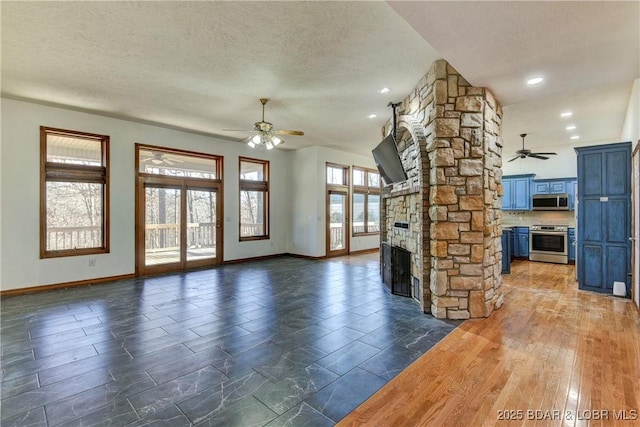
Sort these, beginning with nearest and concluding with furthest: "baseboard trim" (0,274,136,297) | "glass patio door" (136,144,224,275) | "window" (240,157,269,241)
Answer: "baseboard trim" (0,274,136,297) → "glass patio door" (136,144,224,275) → "window" (240,157,269,241)

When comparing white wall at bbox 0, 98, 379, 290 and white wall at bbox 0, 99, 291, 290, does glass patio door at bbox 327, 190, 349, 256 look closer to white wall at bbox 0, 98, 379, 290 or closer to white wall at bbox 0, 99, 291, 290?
white wall at bbox 0, 98, 379, 290

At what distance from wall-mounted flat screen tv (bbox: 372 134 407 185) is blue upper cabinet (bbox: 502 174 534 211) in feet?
16.2

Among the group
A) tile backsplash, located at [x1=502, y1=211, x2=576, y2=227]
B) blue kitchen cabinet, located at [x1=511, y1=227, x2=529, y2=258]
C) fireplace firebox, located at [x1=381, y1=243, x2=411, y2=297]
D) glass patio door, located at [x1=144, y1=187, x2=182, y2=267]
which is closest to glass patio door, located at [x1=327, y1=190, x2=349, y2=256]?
fireplace firebox, located at [x1=381, y1=243, x2=411, y2=297]

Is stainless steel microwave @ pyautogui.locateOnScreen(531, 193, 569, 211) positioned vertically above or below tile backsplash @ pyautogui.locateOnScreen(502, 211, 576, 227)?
above

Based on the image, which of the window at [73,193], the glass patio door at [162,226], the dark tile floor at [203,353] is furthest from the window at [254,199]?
the dark tile floor at [203,353]

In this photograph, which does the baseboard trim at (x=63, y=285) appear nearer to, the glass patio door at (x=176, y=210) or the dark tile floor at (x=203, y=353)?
the dark tile floor at (x=203, y=353)

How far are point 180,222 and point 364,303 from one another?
14.9 ft

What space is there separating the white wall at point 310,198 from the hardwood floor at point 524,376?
4980 millimetres

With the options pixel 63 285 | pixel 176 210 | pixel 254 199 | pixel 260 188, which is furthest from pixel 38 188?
pixel 260 188

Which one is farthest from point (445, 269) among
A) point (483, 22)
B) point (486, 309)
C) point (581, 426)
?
point (483, 22)

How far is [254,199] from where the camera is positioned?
26.5 feet

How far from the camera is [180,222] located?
261 inches

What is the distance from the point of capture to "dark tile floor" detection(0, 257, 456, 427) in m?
1.98

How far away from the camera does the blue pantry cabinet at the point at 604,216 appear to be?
4.50 metres
